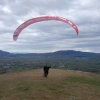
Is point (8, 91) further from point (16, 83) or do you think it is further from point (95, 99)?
point (95, 99)

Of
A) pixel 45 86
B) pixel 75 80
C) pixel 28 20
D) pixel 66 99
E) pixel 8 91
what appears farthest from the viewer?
pixel 75 80

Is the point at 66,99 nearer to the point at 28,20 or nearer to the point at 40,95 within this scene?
the point at 40,95

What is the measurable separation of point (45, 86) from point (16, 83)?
189 inches

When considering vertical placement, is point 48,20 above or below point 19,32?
above

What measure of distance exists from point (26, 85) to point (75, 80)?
9.75 m

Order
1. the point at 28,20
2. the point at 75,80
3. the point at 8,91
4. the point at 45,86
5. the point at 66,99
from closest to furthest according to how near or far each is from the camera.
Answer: the point at 66,99 < the point at 8,91 < the point at 45,86 < the point at 28,20 < the point at 75,80

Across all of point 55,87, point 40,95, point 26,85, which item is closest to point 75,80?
point 55,87

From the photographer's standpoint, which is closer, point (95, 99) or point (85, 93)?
point (95, 99)

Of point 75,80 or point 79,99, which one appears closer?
point 79,99

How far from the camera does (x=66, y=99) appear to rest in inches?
810

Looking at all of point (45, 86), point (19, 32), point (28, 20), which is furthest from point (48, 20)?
point (45, 86)

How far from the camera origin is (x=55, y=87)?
25.0m

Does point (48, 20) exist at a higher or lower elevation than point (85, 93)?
higher

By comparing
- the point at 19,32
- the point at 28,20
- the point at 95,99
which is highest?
the point at 28,20
